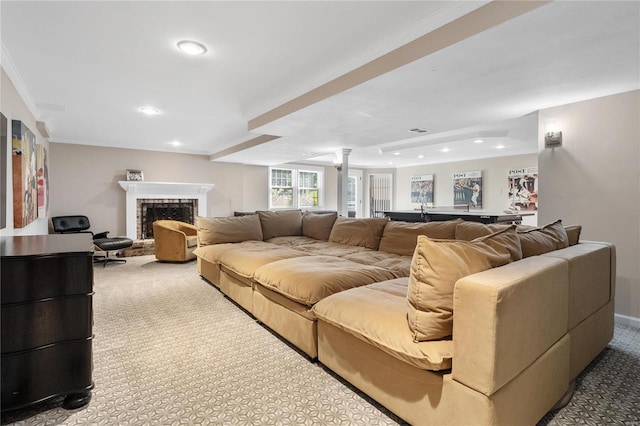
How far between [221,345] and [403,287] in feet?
4.79

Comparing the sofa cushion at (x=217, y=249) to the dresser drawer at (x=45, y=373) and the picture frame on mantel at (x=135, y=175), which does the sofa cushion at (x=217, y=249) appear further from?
the picture frame on mantel at (x=135, y=175)

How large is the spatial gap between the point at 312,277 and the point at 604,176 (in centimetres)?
296

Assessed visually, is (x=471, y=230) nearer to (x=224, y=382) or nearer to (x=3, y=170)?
(x=224, y=382)

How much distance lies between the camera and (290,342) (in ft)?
8.32

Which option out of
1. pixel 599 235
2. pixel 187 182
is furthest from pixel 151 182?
pixel 599 235

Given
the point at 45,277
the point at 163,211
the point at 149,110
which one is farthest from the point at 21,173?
the point at 163,211

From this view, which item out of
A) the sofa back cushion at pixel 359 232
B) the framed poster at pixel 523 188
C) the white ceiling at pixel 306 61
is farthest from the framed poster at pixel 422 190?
the sofa back cushion at pixel 359 232

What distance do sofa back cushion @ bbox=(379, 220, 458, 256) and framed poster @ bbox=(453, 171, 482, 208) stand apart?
559 cm

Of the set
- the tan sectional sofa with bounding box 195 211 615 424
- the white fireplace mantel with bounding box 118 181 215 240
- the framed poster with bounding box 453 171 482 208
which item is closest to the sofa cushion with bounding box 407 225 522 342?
the tan sectional sofa with bounding box 195 211 615 424

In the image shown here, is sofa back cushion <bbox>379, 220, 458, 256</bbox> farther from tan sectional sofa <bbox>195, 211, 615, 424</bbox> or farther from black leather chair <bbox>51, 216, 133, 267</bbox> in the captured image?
black leather chair <bbox>51, 216, 133, 267</bbox>

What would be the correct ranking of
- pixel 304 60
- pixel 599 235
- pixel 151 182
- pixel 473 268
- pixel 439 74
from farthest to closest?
pixel 151 182 → pixel 599 235 → pixel 304 60 → pixel 439 74 → pixel 473 268

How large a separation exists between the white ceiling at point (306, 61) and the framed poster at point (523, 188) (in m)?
3.75

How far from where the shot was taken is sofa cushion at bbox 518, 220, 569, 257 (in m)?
2.00

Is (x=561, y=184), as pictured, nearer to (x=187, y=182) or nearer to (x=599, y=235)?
(x=599, y=235)
